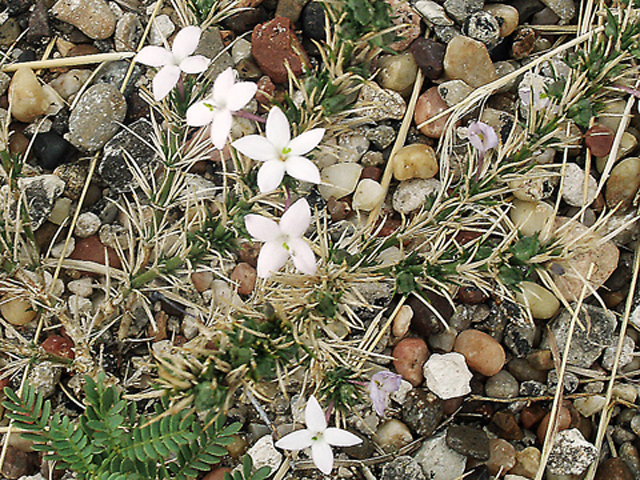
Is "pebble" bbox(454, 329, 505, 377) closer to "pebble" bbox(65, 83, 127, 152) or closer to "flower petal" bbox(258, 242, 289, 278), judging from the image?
"flower petal" bbox(258, 242, 289, 278)

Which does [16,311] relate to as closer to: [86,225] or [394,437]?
[86,225]

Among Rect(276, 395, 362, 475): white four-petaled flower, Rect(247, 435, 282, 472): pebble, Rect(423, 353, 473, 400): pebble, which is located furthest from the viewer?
Rect(423, 353, 473, 400): pebble

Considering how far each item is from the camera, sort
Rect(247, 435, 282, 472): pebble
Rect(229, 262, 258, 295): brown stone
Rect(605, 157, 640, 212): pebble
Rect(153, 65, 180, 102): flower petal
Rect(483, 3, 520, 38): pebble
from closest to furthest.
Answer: Rect(153, 65, 180, 102): flower petal
Rect(247, 435, 282, 472): pebble
Rect(229, 262, 258, 295): brown stone
Rect(605, 157, 640, 212): pebble
Rect(483, 3, 520, 38): pebble

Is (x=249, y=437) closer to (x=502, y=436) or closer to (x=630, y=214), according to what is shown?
(x=502, y=436)

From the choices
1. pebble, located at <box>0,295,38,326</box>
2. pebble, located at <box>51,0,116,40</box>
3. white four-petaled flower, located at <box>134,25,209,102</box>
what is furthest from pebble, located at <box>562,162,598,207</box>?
pebble, located at <box>0,295,38,326</box>

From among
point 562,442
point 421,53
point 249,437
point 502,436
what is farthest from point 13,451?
point 421,53

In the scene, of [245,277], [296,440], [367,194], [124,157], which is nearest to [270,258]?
[296,440]
